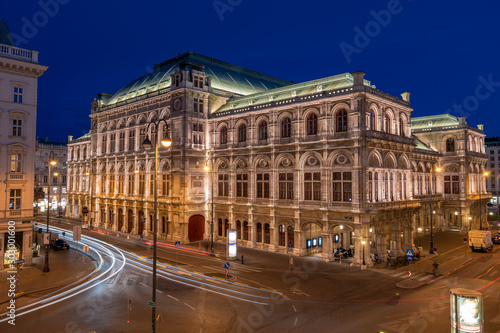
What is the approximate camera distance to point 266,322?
20.5 metres

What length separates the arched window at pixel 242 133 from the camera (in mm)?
48562

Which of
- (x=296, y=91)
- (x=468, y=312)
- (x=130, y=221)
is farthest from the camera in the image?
(x=130, y=221)

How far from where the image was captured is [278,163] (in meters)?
44.2

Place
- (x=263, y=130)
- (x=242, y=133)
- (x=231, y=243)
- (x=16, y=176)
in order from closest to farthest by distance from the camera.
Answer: (x=16, y=176)
(x=231, y=243)
(x=263, y=130)
(x=242, y=133)

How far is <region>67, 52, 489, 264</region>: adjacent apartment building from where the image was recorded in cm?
3822

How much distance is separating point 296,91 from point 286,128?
5444 mm

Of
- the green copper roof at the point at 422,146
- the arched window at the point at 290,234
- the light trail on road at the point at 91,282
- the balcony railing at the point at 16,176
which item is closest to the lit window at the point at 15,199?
the balcony railing at the point at 16,176

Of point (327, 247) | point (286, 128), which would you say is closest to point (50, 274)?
point (327, 247)

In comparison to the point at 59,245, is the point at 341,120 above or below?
above

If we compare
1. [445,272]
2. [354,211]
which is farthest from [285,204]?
[445,272]

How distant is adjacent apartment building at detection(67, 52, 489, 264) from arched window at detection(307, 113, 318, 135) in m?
0.12

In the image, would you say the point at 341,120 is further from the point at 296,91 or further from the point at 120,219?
the point at 120,219

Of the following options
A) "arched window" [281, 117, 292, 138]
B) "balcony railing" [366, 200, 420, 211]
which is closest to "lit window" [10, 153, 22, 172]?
"arched window" [281, 117, 292, 138]

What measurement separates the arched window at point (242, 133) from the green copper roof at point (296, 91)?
3118 mm
